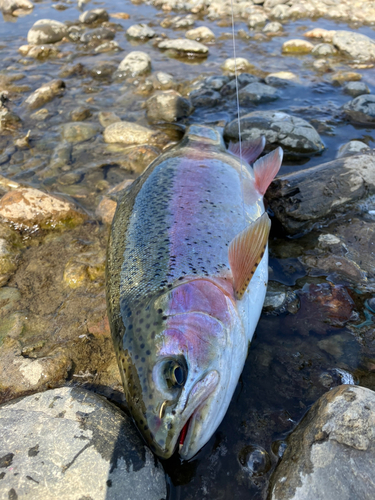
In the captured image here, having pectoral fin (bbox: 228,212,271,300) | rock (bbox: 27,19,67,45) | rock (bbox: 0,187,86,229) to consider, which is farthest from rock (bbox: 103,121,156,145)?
rock (bbox: 27,19,67,45)

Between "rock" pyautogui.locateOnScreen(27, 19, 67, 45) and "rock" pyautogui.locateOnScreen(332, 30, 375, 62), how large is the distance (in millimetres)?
Result: 9135

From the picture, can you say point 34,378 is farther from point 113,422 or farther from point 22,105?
point 22,105

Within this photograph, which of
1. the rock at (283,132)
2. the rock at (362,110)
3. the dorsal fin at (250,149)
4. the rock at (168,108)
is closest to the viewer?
the dorsal fin at (250,149)

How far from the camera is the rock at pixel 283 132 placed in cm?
547

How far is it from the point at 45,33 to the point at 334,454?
14250 mm

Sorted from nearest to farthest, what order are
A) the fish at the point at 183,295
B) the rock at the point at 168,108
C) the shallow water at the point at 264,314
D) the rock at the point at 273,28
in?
1. the fish at the point at 183,295
2. the shallow water at the point at 264,314
3. the rock at the point at 168,108
4. the rock at the point at 273,28

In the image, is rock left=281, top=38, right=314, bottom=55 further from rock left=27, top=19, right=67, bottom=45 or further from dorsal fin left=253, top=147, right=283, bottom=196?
dorsal fin left=253, top=147, right=283, bottom=196

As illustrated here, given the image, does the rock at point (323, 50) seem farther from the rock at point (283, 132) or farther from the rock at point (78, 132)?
the rock at point (78, 132)

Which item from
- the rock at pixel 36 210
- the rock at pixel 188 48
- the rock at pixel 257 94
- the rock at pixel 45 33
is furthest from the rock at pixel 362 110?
the rock at pixel 45 33

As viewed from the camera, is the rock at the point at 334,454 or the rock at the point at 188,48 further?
the rock at the point at 188,48

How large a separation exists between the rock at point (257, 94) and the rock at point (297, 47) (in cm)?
401

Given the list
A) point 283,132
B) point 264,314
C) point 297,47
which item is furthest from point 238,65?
point 264,314

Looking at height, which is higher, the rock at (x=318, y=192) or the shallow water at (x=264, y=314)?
the rock at (x=318, y=192)

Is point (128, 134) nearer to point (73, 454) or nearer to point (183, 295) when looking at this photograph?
point (183, 295)
